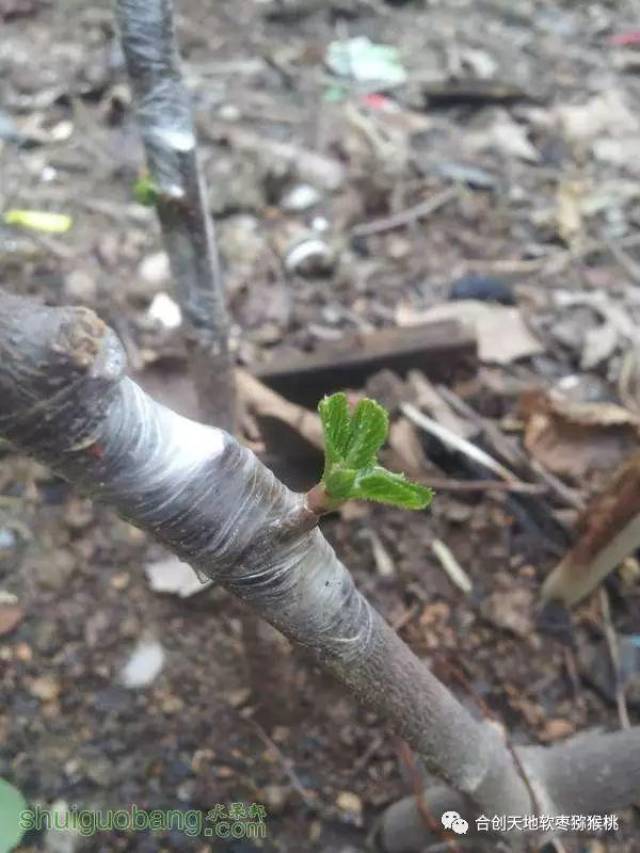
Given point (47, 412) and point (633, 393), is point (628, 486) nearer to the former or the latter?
point (633, 393)

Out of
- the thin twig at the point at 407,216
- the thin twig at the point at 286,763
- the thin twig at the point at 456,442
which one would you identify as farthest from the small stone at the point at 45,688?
the thin twig at the point at 407,216

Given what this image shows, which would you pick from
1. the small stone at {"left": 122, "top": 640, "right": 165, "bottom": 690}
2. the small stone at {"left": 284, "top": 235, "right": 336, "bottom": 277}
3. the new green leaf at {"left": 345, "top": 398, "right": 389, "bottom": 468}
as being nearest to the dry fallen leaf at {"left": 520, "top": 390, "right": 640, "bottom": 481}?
the small stone at {"left": 284, "top": 235, "right": 336, "bottom": 277}

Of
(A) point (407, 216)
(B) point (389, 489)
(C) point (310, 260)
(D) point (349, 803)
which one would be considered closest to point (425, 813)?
(D) point (349, 803)

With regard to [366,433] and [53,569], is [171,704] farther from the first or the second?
Answer: [366,433]

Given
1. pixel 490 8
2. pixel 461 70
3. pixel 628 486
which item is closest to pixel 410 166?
pixel 461 70

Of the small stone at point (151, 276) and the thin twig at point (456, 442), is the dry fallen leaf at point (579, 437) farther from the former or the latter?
the small stone at point (151, 276)
